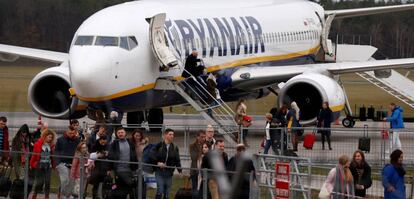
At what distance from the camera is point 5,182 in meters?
20.7

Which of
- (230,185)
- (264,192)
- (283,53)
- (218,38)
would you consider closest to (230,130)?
(218,38)

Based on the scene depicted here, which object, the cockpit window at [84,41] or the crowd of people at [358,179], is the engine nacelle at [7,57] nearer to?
the cockpit window at [84,41]

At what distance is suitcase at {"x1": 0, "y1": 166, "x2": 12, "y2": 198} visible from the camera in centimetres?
2059

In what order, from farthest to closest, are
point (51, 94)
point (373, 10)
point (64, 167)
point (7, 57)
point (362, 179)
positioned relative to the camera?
point (373, 10) < point (7, 57) < point (51, 94) < point (64, 167) < point (362, 179)

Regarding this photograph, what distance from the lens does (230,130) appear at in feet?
102

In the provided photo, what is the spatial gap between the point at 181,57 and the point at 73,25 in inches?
586

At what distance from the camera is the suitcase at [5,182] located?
20594mm

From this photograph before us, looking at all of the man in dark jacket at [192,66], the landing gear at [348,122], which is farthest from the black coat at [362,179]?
the landing gear at [348,122]

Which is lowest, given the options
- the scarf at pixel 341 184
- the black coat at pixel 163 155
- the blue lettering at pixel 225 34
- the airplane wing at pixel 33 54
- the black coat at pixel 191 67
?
the scarf at pixel 341 184

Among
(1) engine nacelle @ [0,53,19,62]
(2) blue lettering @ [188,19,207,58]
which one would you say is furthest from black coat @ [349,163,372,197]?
(1) engine nacelle @ [0,53,19,62]

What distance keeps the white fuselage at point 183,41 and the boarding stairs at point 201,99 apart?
28 centimetres

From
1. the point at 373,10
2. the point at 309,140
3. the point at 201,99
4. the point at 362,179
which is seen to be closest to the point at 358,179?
the point at 362,179

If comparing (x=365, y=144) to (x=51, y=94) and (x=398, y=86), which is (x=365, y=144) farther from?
(x=398, y=86)

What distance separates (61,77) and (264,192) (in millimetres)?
17735
